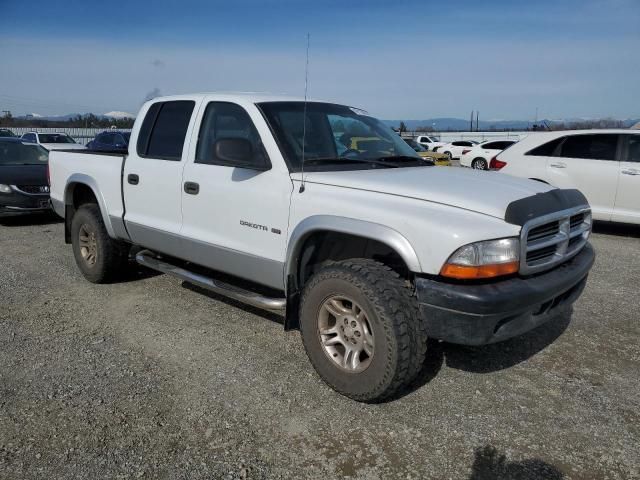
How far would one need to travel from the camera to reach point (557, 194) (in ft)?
11.4

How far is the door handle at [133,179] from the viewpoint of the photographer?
4.74 m

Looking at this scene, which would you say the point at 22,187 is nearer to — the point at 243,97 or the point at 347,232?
the point at 243,97

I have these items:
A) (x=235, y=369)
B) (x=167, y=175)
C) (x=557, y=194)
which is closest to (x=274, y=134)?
(x=167, y=175)

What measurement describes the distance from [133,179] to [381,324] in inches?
114

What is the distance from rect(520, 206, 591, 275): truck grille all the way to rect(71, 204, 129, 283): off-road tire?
3963mm

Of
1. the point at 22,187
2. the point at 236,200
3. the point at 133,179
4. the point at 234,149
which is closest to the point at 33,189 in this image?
the point at 22,187

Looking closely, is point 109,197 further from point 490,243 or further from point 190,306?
point 490,243

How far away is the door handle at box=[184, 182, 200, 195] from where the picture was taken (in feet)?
13.6

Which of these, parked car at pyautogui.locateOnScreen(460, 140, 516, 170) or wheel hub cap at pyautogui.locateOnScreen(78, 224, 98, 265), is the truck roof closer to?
wheel hub cap at pyautogui.locateOnScreen(78, 224, 98, 265)

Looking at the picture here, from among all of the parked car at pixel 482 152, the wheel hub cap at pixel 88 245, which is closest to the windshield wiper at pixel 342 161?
the wheel hub cap at pixel 88 245

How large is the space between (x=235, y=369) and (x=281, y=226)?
3.47 feet

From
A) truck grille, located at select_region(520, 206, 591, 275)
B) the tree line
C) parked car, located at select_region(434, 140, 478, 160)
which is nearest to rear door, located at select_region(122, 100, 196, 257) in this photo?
truck grille, located at select_region(520, 206, 591, 275)

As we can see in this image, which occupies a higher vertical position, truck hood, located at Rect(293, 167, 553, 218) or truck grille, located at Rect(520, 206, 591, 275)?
truck hood, located at Rect(293, 167, 553, 218)

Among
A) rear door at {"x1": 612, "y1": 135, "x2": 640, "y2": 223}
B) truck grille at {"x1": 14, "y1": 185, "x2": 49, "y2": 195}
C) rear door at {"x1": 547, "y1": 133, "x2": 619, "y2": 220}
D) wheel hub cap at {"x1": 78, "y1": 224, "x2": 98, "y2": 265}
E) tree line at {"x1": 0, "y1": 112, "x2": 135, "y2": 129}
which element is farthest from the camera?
tree line at {"x1": 0, "y1": 112, "x2": 135, "y2": 129}
